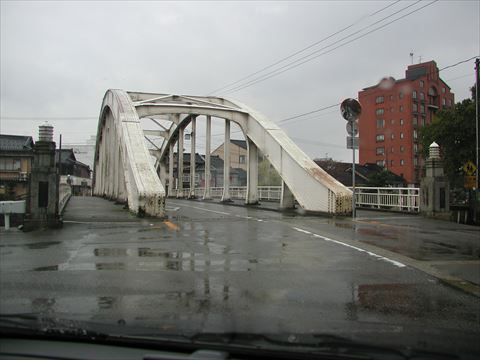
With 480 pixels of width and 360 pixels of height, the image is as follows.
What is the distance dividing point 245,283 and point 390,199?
17.3 metres

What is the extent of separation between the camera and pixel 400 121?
63.4 m

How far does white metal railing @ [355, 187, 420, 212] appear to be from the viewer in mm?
19969

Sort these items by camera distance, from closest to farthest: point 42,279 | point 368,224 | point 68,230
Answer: point 42,279
point 68,230
point 368,224

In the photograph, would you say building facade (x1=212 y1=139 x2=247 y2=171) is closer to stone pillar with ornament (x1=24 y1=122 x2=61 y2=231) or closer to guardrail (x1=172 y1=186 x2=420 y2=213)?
guardrail (x1=172 y1=186 x2=420 y2=213)

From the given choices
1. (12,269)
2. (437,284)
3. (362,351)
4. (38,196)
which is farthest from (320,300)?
(38,196)

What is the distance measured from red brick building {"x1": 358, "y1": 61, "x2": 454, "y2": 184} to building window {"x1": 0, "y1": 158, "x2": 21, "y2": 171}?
39948 millimetres

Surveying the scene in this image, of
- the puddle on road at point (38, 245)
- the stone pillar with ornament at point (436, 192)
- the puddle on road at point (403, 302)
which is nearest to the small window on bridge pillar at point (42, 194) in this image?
the puddle on road at point (38, 245)

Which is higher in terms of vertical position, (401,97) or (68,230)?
(401,97)

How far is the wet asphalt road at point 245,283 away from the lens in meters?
4.06

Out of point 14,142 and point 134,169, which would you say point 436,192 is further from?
point 14,142

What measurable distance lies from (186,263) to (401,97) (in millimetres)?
57217

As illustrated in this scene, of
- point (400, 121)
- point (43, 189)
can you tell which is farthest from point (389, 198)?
point (400, 121)

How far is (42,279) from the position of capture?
234 inches

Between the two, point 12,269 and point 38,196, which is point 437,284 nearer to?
point 12,269
